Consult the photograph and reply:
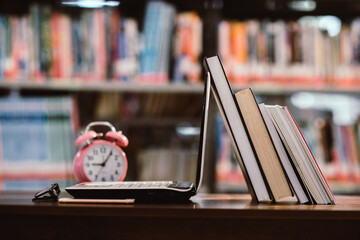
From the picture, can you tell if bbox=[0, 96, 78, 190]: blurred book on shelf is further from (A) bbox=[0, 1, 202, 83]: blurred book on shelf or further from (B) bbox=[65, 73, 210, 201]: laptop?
(B) bbox=[65, 73, 210, 201]: laptop

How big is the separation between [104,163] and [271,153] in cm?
43

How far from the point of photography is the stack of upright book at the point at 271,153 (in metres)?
0.83

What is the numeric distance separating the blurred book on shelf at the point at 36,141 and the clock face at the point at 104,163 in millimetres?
879

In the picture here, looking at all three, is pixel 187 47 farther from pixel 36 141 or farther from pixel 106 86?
pixel 36 141

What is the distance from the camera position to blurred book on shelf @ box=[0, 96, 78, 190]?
1.83 m

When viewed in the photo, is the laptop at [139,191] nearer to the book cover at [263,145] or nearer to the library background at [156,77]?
the book cover at [263,145]

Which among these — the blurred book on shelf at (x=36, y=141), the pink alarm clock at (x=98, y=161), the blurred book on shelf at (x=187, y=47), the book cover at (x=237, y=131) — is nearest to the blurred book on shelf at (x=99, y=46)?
Result: the blurred book on shelf at (x=187, y=47)

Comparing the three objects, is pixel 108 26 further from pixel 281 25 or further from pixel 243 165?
pixel 243 165

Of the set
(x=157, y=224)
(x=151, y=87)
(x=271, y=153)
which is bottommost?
(x=157, y=224)

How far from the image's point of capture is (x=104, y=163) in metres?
1.03

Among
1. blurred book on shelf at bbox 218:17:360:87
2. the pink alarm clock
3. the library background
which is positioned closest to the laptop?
the pink alarm clock

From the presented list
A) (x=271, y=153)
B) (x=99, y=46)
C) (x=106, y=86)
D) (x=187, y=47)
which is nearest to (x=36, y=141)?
(x=106, y=86)

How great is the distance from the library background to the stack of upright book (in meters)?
1.09

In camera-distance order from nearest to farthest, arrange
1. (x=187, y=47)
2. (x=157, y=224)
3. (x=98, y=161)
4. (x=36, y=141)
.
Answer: (x=157, y=224) < (x=98, y=161) < (x=36, y=141) < (x=187, y=47)
